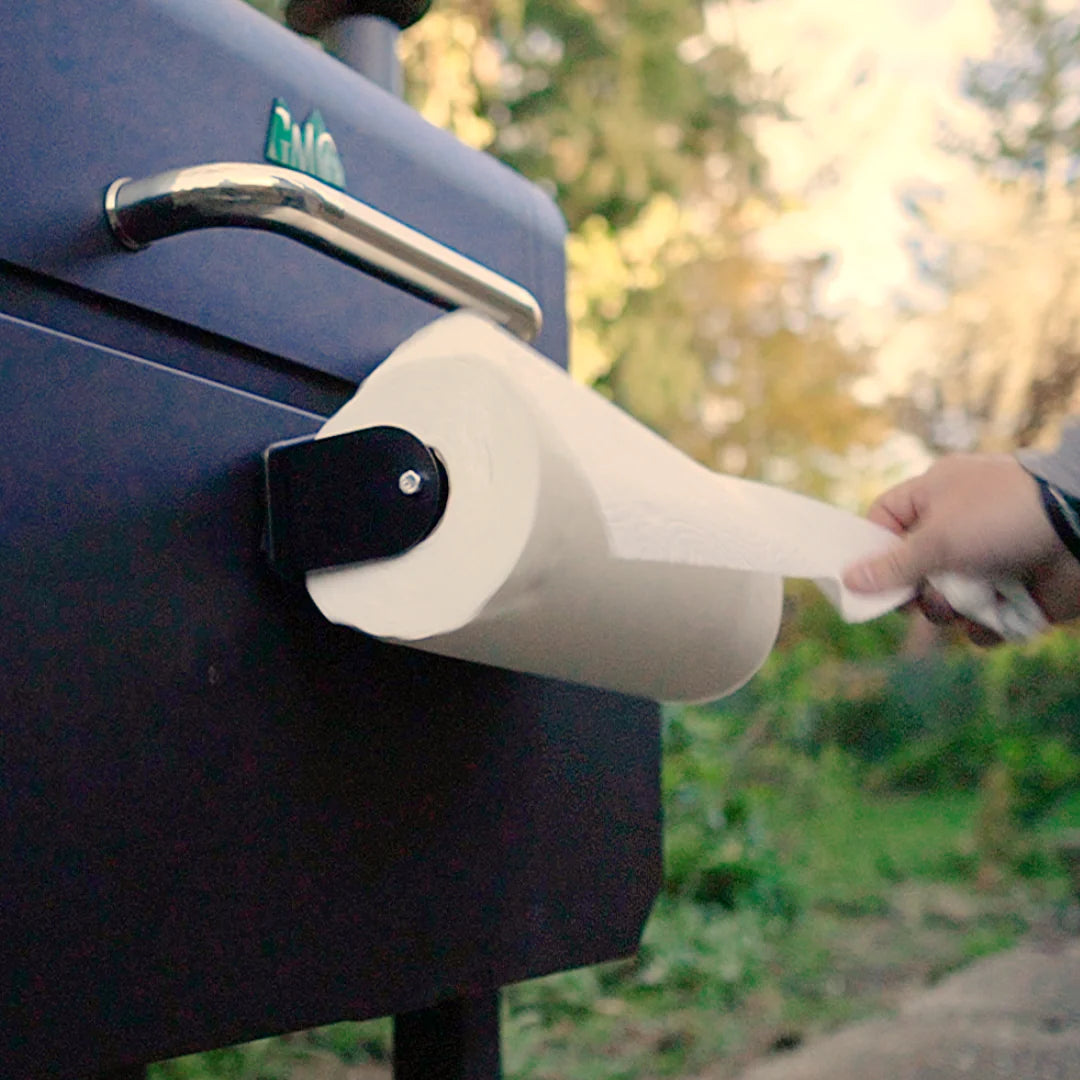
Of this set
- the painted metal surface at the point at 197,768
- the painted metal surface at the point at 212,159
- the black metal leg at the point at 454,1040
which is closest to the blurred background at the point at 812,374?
the black metal leg at the point at 454,1040

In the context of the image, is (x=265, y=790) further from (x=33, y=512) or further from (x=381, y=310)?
(x=381, y=310)

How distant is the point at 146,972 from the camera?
20.7 inches

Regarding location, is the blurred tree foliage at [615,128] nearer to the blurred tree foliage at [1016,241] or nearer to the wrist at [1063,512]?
the wrist at [1063,512]

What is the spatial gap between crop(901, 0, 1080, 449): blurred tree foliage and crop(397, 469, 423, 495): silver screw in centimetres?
748

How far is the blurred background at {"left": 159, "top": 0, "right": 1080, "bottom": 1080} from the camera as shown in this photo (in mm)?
2754

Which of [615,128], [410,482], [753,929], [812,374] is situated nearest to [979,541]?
[410,482]

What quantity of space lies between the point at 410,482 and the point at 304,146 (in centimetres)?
25

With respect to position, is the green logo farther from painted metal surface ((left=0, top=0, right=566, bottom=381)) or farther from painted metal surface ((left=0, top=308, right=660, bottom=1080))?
painted metal surface ((left=0, top=308, right=660, bottom=1080))

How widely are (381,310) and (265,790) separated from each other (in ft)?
1.09

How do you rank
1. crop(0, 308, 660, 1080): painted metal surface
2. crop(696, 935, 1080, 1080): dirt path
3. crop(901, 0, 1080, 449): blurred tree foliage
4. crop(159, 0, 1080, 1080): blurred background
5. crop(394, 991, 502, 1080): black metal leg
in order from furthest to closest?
crop(901, 0, 1080, 449): blurred tree foliage
crop(159, 0, 1080, 1080): blurred background
crop(696, 935, 1080, 1080): dirt path
crop(394, 991, 502, 1080): black metal leg
crop(0, 308, 660, 1080): painted metal surface

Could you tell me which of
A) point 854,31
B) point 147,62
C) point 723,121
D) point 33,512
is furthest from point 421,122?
point 854,31

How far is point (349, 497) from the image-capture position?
1.92 ft

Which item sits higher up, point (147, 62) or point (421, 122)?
point (421, 122)

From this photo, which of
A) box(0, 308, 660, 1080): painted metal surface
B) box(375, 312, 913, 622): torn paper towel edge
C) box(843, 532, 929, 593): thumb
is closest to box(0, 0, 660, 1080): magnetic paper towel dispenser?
box(0, 308, 660, 1080): painted metal surface
